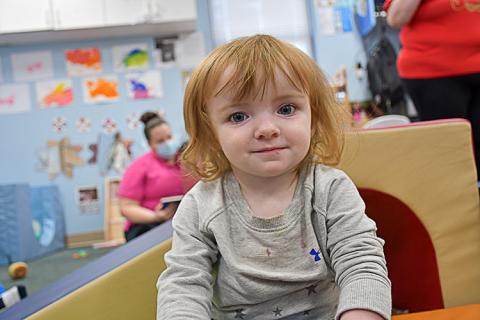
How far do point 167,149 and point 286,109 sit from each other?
1.38m

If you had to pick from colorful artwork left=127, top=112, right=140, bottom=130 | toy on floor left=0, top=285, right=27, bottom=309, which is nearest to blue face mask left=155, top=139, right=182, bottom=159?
toy on floor left=0, top=285, right=27, bottom=309

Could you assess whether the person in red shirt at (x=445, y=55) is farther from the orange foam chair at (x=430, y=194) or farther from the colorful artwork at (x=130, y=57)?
the colorful artwork at (x=130, y=57)

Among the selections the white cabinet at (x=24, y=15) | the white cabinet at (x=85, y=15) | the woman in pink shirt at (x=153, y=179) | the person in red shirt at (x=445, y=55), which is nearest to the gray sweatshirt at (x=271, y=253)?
the person in red shirt at (x=445, y=55)

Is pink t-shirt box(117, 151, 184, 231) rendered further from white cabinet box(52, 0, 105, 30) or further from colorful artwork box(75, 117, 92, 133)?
colorful artwork box(75, 117, 92, 133)

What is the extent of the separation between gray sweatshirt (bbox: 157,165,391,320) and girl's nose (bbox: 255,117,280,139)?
0.35 ft

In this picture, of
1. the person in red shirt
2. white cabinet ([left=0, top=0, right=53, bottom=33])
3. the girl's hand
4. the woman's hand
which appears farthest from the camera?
white cabinet ([left=0, top=0, right=53, bottom=33])

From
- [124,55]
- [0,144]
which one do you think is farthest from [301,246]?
[0,144]

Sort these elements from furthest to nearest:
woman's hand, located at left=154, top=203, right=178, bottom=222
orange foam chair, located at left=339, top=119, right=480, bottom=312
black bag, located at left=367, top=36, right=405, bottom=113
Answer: black bag, located at left=367, top=36, right=405, bottom=113, woman's hand, located at left=154, top=203, right=178, bottom=222, orange foam chair, located at left=339, top=119, right=480, bottom=312

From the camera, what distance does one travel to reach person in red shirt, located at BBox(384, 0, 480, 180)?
1.17m

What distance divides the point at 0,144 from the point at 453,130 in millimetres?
3470

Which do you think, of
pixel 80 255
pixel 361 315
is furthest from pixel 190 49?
pixel 361 315

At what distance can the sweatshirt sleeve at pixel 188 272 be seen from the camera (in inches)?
25.2

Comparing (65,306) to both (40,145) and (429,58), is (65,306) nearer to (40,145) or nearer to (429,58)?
(429,58)

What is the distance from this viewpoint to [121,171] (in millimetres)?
3701
